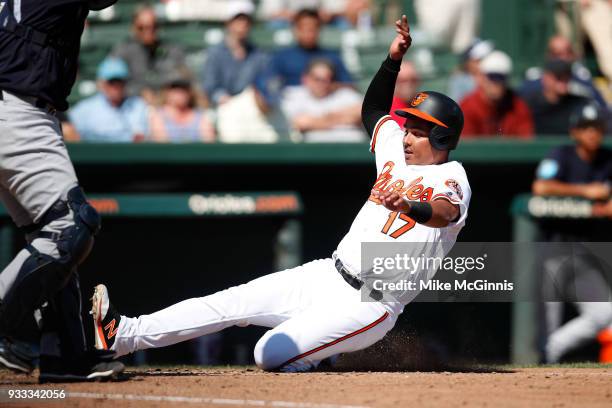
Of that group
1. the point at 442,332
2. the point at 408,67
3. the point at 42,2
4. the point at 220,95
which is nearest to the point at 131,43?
the point at 220,95

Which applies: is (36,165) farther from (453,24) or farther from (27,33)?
(453,24)

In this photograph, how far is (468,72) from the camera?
8.26 m

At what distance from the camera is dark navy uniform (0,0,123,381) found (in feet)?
13.4

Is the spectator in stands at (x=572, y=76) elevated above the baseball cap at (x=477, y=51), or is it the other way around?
the baseball cap at (x=477, y=51)

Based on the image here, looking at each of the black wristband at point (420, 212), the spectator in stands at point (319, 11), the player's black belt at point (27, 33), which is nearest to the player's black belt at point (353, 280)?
the black wristband at point (420, 212)

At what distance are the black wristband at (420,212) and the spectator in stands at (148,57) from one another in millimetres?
3892

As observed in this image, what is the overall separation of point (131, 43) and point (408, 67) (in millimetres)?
2150

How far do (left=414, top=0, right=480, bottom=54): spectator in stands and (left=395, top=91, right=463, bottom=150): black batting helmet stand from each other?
3768 millimetres

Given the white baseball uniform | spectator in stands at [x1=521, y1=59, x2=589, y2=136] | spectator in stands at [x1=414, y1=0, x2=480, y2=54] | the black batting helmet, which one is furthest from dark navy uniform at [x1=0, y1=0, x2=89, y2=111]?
spectator in stands at [x1=414, y1=0, x2=480, y2=54]

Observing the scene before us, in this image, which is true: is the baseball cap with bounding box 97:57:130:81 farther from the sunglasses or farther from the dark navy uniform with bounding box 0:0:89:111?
the dark navy uniform with bounding box 0:0:89:111

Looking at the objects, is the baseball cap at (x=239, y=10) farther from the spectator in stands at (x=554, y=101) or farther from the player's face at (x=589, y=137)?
the player's face at (x=589, y=137)

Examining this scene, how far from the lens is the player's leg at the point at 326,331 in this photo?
4773 millimetres

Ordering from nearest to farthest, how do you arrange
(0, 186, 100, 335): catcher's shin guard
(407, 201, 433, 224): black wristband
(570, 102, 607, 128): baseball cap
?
(0, 186, 100, 335): catcher's shin guard → (407, 201, 433, 224): black wristband → (570, 102, 607, 128): baseball cap

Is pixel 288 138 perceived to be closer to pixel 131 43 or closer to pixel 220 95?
pixel 220 95
